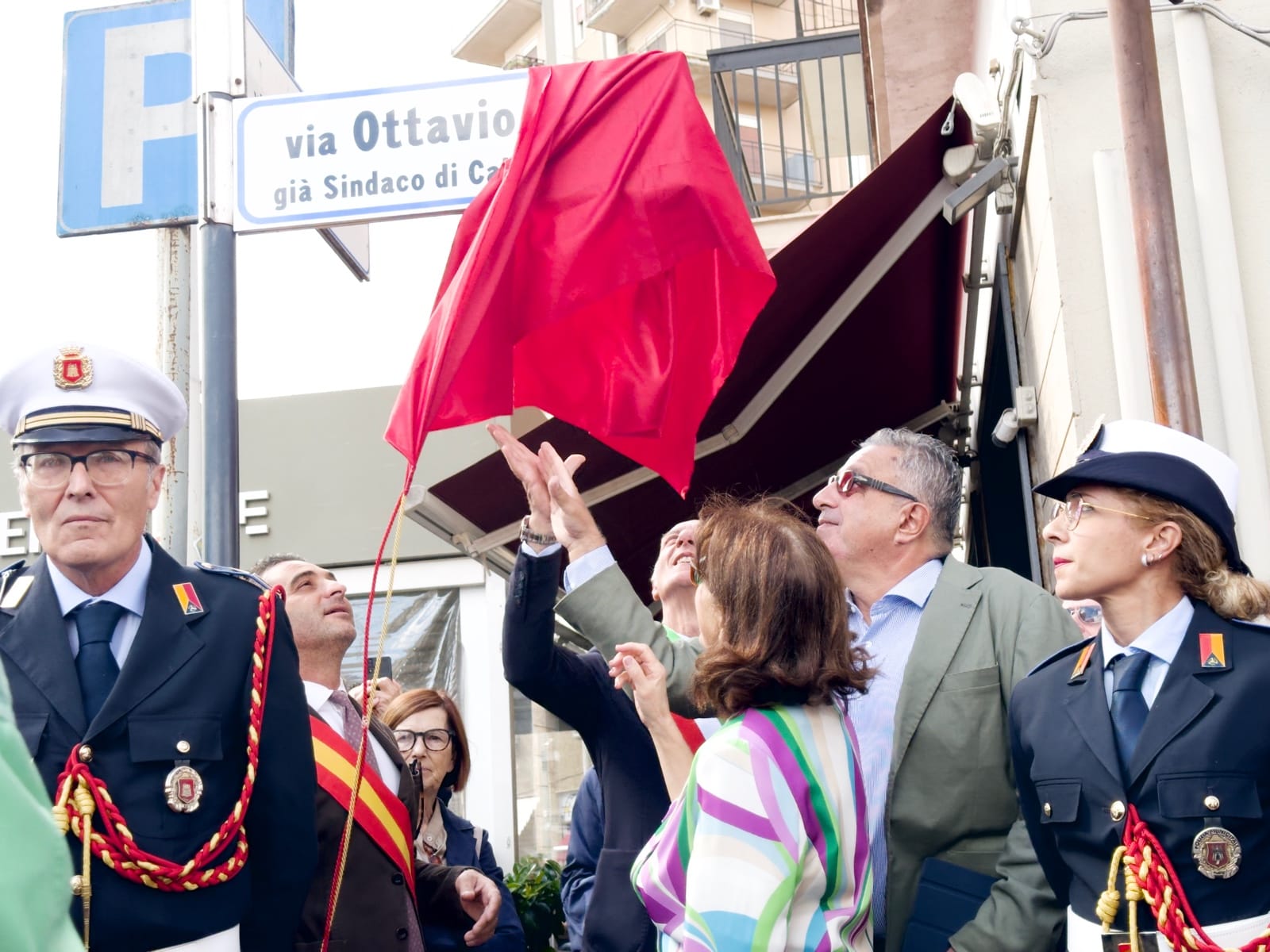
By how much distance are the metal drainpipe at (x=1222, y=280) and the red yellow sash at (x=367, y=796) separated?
2415 millimetres

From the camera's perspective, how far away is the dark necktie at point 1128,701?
8.32 feet

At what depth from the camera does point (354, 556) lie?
12.0 metres

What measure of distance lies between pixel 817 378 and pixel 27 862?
4.95 metres

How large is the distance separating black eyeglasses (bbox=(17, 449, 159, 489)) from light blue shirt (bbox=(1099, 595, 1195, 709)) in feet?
6.12

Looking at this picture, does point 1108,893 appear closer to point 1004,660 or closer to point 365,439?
point 1004,660

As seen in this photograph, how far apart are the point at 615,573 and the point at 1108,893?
127cm

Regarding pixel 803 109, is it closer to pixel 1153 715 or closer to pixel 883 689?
pixel 883 689

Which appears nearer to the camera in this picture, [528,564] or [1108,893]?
[1108,893]

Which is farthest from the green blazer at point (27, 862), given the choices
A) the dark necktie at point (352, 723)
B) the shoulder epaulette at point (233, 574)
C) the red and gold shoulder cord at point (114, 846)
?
the dark necktie at point (352, 723)

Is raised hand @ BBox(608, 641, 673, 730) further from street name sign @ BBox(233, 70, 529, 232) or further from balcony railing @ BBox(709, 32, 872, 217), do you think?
balcony railing @ BBox(709, 32, 872, 217)

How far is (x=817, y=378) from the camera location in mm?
5887

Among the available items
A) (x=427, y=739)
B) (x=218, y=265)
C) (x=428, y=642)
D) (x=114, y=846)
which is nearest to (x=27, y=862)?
(x=114, y=846)

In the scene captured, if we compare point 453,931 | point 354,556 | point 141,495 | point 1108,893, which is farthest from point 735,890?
point 354,556

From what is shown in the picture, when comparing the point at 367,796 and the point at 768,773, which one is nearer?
the point at 768,773
